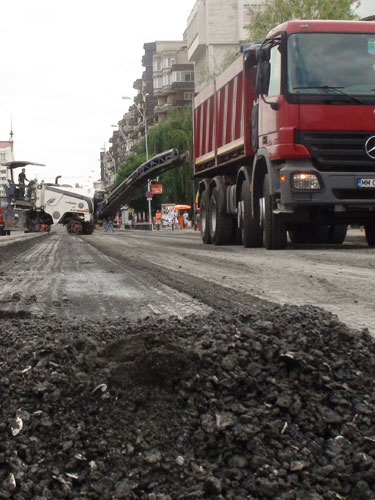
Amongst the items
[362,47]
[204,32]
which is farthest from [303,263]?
[204,32]

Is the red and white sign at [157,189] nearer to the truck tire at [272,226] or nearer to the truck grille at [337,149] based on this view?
the truck tire at [272,226]

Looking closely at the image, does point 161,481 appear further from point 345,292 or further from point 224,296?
point 345,292

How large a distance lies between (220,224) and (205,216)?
1.80 m

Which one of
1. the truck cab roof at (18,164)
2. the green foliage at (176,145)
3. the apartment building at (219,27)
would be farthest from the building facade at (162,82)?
the truck cab roof at (18,164)

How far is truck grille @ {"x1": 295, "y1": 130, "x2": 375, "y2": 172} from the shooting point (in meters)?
11.6

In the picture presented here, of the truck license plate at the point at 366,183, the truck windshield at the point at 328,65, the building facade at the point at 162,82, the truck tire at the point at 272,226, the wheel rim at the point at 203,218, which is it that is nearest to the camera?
the truck windshield at the point at 328,65

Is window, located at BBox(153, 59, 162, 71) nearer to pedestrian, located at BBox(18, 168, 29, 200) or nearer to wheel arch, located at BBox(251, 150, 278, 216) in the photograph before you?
pedestrian, located at BBox(18, 168, 29, 200)

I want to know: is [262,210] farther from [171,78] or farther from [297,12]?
[171,78]

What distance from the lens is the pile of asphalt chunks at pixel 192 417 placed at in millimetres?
1692

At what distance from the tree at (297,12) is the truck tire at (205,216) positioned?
12.7 metres

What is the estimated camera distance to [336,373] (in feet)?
7.47

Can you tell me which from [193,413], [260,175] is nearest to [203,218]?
[260,175]

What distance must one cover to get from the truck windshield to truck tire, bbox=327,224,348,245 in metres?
5.13

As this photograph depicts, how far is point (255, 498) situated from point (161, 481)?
0.21 metres
